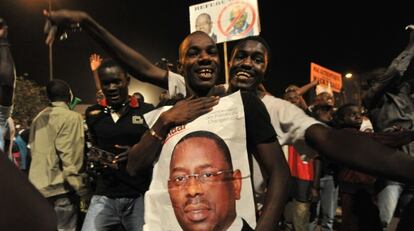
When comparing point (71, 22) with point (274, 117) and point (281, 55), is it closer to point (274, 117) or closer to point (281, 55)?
point (274, 117)

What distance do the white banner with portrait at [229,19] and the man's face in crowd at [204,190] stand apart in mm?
4764

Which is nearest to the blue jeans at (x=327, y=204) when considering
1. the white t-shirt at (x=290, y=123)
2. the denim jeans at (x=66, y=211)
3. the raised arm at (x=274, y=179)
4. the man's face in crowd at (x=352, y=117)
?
the man's face in crowd at (x=352, y=117)

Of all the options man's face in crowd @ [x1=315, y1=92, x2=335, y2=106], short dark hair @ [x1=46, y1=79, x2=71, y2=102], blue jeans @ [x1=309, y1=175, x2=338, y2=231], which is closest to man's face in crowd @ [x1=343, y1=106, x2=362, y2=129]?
blue jeans @ [x1=309, y1=175, x2=338, y2=231]

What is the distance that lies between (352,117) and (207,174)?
3.55m

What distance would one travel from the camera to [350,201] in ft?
18.2

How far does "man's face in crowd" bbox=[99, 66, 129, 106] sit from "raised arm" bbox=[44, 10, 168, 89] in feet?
1.64

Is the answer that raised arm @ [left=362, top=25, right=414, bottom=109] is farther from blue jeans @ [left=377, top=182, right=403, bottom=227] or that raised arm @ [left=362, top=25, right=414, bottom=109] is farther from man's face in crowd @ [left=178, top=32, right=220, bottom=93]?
man's face in crowd @ [left=178, top=32, right=220, bottom=93]

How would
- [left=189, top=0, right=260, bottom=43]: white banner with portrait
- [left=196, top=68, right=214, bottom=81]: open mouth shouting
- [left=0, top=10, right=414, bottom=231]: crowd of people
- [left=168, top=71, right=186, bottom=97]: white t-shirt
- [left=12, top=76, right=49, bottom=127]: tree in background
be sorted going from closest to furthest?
1. [left=0, top=10, right=414, bottom=231]: crowd of people
2. [left=196, top=68, right=214, bottom=81]: open mouth shouting
3. [left=168, top=71, right=186, bottom=97]: white t-shirt
4. [left=189, top=0, right=260, bottom=43]: white banner with portrait
5. [left=12, top=76, right=49, bottom=127]: tree in background

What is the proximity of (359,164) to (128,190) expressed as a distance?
7.72 ft

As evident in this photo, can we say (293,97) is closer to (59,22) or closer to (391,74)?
(391,74)

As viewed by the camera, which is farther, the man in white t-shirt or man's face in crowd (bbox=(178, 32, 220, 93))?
man's face in crowd (bbox=(178, 32, 220, 93))

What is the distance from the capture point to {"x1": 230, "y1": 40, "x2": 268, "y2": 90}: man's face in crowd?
2906 millimetres

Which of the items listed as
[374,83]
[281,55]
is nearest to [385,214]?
[374,83]

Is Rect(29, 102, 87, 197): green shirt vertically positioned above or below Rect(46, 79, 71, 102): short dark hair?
below
